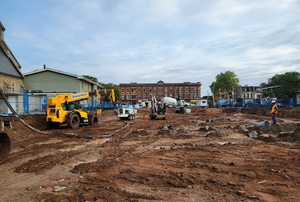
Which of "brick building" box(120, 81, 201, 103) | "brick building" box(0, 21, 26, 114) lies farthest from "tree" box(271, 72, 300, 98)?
"brick building" box(0, 21, 26, 114)

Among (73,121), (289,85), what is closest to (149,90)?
(289,85)

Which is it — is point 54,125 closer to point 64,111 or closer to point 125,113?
point 64,111

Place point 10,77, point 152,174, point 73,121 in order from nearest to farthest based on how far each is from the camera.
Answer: point 152,174, point 73,121, point 10,77

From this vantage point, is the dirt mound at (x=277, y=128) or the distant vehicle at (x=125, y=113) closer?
the dirt mound at (x=277, y=128)

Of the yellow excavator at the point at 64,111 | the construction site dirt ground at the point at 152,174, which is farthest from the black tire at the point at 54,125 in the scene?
the construction site dirt ground at the point at 152,174

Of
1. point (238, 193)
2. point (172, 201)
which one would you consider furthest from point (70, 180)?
point (238, 193)

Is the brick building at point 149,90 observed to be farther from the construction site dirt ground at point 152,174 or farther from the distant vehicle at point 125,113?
the construction site dirt ground at point 152,174

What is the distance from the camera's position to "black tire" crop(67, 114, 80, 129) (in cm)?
1432

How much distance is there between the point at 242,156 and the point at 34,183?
6.72 metres

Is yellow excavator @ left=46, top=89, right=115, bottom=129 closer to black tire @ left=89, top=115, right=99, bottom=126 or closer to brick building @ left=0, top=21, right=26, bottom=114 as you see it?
black tire @ left=89, top=115, right=99, bottom=126

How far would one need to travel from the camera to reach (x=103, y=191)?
4262 millimetres

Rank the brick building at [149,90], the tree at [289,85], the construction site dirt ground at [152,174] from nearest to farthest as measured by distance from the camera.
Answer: the construction site dirt ground at [152,174] → the tree at [289,85] → the brick building at [149,90]

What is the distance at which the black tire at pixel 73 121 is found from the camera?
47.0 feet

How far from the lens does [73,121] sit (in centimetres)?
1493
